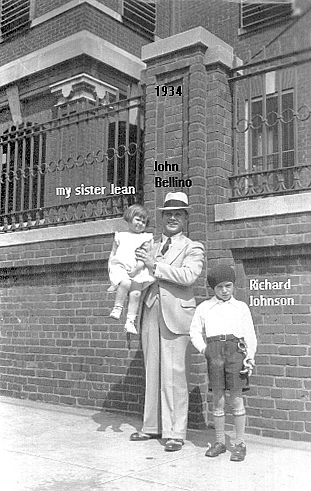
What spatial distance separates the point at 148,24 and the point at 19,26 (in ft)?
7.96

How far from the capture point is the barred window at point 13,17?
437 inches

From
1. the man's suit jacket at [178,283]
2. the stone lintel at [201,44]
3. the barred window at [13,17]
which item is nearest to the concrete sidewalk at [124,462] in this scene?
the man's suit jacket at [178,283]

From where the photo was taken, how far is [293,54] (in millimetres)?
5566

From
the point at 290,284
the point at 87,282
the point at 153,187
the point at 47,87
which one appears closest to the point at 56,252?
the point at 87,282

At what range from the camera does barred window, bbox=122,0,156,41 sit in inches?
434

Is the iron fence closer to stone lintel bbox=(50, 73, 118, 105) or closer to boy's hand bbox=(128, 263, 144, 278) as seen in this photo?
stone lintel bbox=(50, 73, 118, 105)

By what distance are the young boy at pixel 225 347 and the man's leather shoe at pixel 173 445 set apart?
0.95 feet

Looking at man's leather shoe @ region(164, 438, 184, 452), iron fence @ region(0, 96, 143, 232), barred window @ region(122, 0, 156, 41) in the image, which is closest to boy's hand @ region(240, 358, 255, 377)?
man's leather shoe @ region(164, 438, 184, 452)

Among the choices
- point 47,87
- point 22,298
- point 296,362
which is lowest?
point 296,362

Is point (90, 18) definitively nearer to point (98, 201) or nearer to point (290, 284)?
point (98, 201)

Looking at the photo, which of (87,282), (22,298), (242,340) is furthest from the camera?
(22,298)

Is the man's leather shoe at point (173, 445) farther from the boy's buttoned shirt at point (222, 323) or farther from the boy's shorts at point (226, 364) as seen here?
the boy's buttoned shirt at point (222, 323)

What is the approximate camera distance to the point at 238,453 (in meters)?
4.49

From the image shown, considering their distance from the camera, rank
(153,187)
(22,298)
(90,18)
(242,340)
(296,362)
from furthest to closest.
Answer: (90,18), (22,298), (153,187), (296,362), (242,340)
